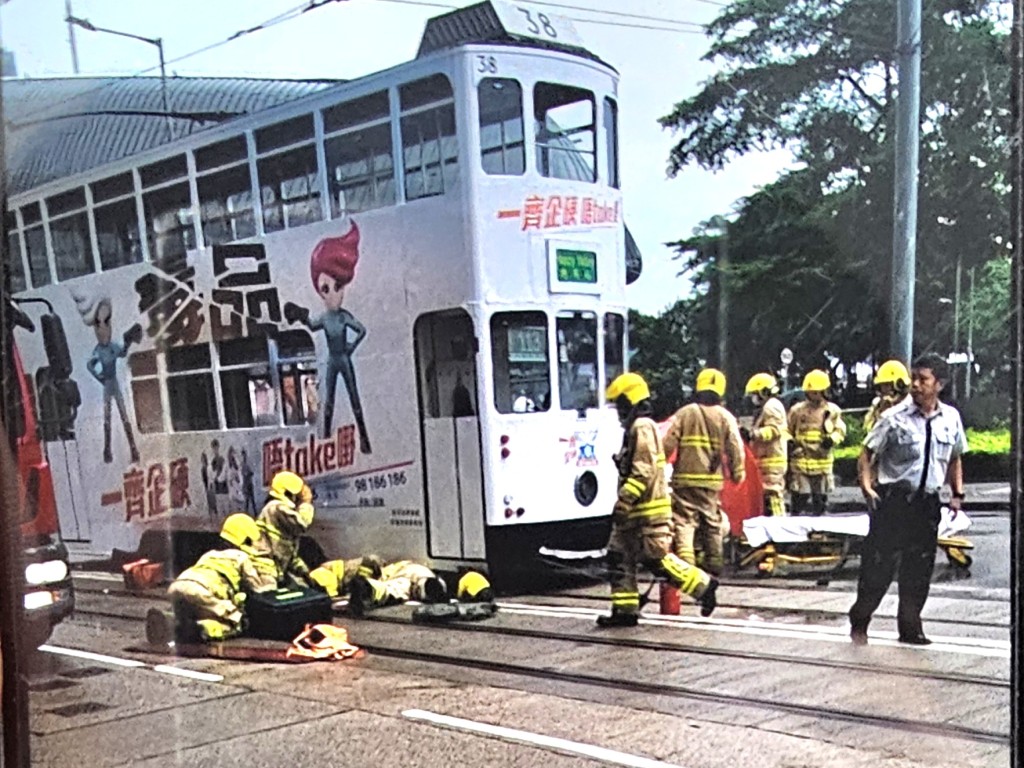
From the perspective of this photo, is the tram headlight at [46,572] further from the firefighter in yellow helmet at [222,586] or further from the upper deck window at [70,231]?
the upper deck window at [70,231]

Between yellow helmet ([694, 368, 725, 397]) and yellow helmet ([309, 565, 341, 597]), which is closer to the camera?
yellow helmet ([694, 368, 725, 397])

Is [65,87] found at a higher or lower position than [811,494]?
higher

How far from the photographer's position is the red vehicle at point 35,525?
2689mm

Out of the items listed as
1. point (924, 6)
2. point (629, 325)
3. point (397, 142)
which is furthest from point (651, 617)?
point (924, 6)

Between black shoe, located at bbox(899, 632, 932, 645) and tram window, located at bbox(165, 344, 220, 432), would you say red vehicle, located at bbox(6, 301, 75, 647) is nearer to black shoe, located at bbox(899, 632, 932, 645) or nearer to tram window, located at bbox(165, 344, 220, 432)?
tram window, located at bbox(165, 344, 220, 432)

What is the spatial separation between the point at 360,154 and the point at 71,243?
31.9 inches

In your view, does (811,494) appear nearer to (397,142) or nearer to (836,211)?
(836,211)

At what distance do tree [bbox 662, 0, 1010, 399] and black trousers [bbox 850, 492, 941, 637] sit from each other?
329 mm

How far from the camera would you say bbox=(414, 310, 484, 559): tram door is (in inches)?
94.2

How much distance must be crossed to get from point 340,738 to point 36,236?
1419 mm

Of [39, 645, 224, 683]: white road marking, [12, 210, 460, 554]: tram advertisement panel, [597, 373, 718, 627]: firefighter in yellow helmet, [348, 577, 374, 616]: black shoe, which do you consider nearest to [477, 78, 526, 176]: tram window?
[12, 210, 460, 554]: tram advertisement panel

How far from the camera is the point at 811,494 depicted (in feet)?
7.71

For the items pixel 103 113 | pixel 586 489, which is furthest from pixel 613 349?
pixel 103 113

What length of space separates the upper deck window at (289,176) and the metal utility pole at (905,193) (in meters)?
1.24
